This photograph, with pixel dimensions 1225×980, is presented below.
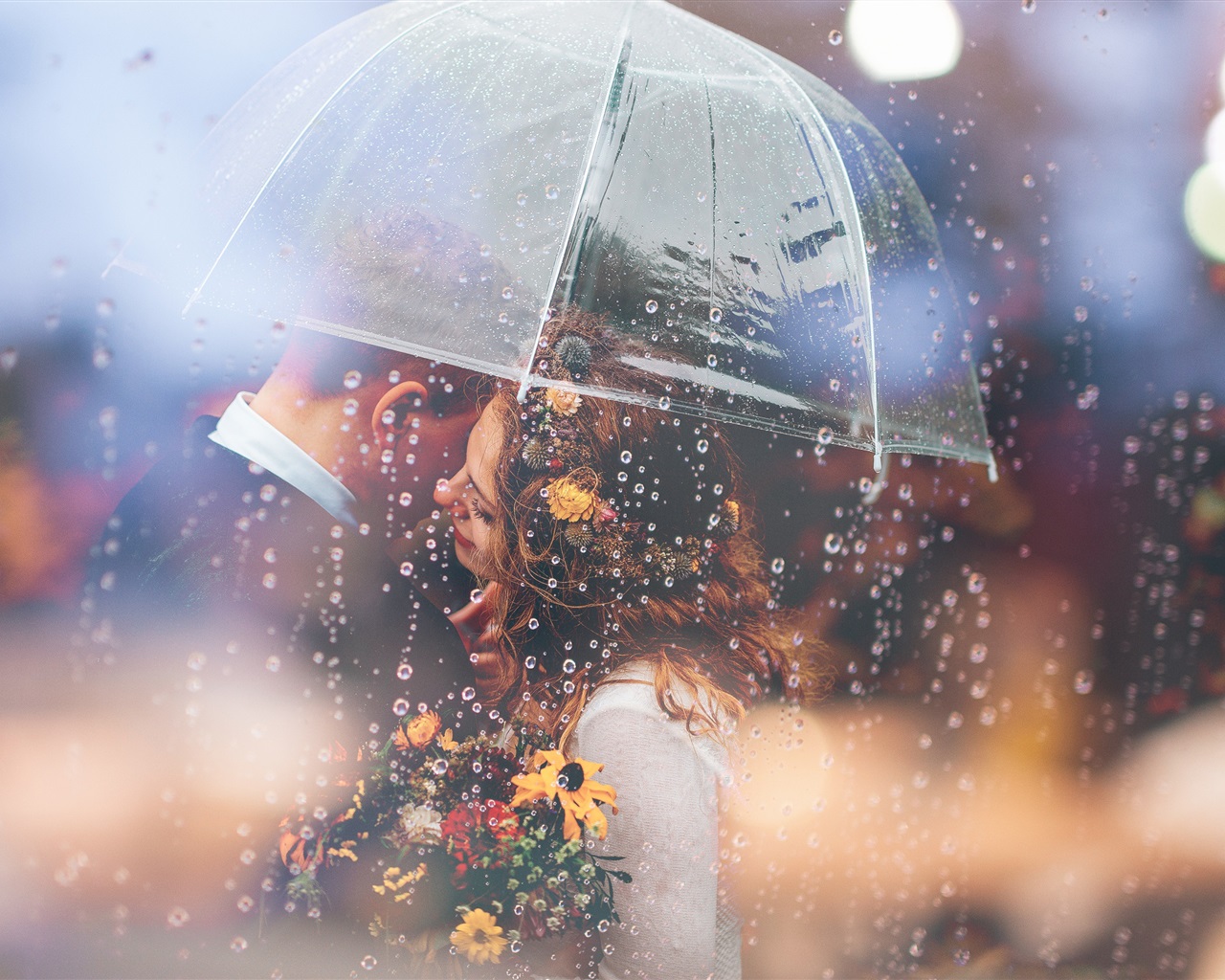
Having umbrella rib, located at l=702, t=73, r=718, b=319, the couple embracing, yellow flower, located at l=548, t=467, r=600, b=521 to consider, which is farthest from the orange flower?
umbrella rib, located at l=702, t=73, r=718, b=319

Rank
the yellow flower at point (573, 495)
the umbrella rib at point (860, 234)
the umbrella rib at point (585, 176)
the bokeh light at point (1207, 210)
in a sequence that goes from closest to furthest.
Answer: the umbrella rib at point (585, 176)
the umbrella rib at point (860, 234)
the yellow flower at point (573, 495)
the bokeh light at point (1207, 210)

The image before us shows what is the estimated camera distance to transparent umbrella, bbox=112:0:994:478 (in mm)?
1398

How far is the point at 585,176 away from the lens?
1397 millimetres

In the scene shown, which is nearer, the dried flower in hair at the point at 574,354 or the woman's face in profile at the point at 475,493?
the dried flower in hair at the point at 574,354

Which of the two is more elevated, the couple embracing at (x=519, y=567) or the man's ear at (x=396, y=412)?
the man's ear at (x=396, y=412)

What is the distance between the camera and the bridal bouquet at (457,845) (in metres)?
1.63

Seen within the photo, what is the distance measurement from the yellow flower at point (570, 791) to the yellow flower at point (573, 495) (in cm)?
50

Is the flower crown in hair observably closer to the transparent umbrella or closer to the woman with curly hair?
the woman with curly hair

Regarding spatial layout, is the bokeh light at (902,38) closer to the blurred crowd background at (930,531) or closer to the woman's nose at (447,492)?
the blurred crowd background at (930,531)

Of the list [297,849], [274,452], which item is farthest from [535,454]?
[297,849]

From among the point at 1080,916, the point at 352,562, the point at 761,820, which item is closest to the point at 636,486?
the point at 352,562

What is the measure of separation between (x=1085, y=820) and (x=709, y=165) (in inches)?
71.2

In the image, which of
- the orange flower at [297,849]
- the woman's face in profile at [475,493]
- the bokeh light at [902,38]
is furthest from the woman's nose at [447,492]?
the bokeh light at [902,38]

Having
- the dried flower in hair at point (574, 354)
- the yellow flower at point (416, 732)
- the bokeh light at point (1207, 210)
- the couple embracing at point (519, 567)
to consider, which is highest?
the bokeh light at point (1207, 210)
